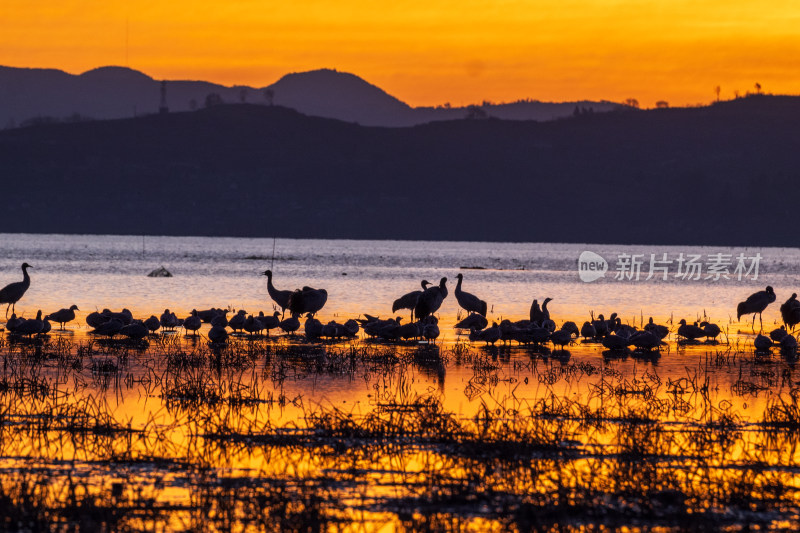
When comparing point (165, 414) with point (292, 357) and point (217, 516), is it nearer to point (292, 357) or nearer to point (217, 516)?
point (217, 516)

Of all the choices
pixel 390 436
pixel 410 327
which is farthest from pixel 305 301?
pixel 390 436

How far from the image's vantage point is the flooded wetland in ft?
33.5

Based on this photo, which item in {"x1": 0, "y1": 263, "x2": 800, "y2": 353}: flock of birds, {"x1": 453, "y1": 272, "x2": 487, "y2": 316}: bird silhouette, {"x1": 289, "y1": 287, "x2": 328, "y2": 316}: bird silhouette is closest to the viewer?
{"x1": 0, "y1": 263, "x2": 800, "y2": 353}: flock of birds

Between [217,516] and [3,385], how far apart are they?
309 inches

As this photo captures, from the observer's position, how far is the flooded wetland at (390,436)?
10.2 metres

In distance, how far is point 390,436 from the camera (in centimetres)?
1345

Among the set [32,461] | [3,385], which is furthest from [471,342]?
[32,461]

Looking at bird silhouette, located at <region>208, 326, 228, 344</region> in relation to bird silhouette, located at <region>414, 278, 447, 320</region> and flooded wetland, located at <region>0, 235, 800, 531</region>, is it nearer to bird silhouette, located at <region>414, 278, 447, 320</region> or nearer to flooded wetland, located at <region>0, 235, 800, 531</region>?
flooded wetland, located at <region>0, 235, 800, 531</region>

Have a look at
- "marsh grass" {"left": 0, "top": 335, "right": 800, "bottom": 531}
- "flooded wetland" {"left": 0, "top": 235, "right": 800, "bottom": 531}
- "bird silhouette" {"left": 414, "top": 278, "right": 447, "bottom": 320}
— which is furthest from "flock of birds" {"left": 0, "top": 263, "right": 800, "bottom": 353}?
"marsh grass" {"left": 0, "top": 335, "right": 800, "bottom": 531}

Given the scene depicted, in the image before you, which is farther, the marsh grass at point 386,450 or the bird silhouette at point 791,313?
the bird silhouette at point 791,313

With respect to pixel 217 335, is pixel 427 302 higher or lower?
higher

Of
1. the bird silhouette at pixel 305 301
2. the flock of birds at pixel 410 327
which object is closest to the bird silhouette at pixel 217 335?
the flock of birds at pixel 410 327

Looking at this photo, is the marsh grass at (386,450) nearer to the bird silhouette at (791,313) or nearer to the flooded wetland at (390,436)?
the flooded wetland at (390,436)

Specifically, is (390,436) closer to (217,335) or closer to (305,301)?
(217,335)
